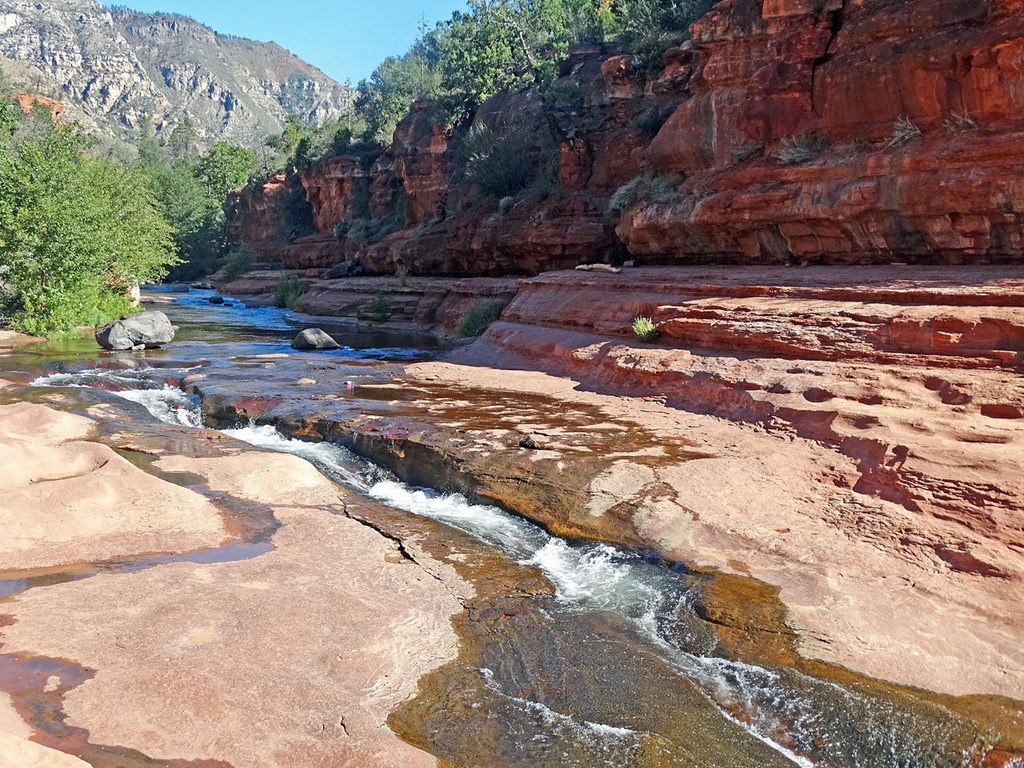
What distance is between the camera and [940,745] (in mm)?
4609

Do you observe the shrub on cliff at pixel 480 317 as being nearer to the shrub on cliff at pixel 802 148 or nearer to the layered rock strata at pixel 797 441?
the layered rock strata at pixel 797 441

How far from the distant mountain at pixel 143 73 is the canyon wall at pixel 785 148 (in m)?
101

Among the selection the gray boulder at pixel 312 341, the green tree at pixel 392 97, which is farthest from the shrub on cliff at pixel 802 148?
the green tree at pixel 392 97

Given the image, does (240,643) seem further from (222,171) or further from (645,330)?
(222,171)

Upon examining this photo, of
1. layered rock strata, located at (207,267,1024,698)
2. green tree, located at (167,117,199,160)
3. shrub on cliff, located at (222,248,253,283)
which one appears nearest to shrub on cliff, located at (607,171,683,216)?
layered rock strata, located at (207,267,1024,698)

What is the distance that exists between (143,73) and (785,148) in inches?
6513

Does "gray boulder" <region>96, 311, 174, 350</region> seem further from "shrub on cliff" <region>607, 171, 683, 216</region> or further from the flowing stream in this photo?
the flowing stream

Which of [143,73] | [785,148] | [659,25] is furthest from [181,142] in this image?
[785,148]

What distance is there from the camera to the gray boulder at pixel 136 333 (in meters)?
21.9

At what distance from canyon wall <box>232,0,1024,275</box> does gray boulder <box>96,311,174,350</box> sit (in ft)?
37.0

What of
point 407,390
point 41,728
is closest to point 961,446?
point 41,728

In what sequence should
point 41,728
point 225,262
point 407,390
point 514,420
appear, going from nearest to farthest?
point 41,728
point 514,420
point 407,390
point 225,262

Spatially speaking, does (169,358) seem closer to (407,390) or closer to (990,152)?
(407,390)

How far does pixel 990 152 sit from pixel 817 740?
11.4 meters
